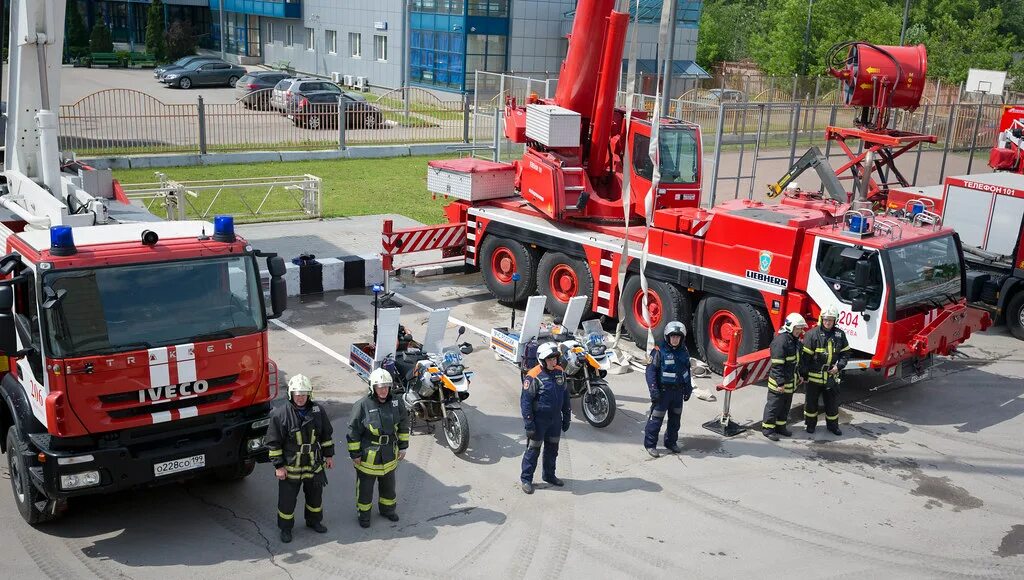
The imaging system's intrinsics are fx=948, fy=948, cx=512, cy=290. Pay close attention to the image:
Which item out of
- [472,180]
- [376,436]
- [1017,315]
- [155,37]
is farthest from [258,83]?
[376,436]

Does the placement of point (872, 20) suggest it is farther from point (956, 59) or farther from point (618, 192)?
point (618, 192)

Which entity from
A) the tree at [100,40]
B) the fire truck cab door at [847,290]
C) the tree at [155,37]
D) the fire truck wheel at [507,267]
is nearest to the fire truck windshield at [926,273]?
the fire truck cab door at [847,290]

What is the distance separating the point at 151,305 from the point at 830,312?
7177 millimetres

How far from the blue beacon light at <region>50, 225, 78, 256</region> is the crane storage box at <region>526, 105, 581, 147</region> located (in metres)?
8.22

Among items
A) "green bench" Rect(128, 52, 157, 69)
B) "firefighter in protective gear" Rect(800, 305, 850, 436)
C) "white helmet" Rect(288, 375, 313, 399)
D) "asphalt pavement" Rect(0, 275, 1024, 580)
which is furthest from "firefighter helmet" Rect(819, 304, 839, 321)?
"green bench" Rect(128, 52, 157, 69)

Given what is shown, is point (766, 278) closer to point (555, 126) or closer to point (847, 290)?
point (847, 290)

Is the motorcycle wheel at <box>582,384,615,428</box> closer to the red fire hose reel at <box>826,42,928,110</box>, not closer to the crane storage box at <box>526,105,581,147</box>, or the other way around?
the crane storage box at <box>526,105,581,147</box>

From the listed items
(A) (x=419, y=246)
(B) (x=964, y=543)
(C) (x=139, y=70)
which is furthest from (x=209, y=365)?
(C) (x=139, y=70)

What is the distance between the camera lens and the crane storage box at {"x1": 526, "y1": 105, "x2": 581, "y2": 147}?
14.2 metres

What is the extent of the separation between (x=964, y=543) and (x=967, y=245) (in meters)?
7.86

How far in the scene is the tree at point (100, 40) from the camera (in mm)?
50531

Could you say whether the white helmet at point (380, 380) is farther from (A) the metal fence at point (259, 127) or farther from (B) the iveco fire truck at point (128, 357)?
(A) the metal fence at point (259, 127)

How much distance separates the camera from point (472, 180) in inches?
613

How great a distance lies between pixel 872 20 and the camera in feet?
136
